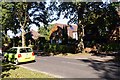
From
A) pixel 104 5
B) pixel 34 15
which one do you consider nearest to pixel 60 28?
pixel 34 15

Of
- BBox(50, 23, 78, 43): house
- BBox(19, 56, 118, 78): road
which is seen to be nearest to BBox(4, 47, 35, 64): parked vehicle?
BBox(19, 56, 118, 78): road

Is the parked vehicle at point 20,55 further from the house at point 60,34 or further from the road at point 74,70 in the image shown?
the house at point 60,34

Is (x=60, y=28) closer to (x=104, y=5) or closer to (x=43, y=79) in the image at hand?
(x=104, y=5)

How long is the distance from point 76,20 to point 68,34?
30409 mm

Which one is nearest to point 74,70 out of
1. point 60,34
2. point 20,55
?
point 20,55

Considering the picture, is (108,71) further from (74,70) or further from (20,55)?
(20,55)

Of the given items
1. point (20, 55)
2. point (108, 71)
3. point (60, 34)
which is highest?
point (60, 34)

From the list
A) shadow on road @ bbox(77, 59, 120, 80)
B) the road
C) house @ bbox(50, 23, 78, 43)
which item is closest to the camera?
shadow on road @ bbox(77, 59, 120, 80)

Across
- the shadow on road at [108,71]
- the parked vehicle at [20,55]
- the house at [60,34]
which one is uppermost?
the house at [60,34]

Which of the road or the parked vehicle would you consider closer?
the road

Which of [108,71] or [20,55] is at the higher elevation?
[20,55]

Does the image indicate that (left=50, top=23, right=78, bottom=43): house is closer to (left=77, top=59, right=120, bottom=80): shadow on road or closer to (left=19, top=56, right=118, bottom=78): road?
(left=19, top=56, right=118, bottom=78): road

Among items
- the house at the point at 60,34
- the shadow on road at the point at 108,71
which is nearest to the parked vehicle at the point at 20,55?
the shadow on road at the point at 108,71

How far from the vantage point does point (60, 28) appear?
207 ft
